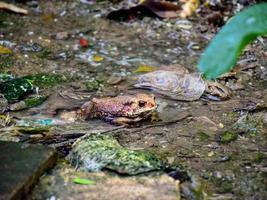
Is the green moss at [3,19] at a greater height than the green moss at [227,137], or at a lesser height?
lesser

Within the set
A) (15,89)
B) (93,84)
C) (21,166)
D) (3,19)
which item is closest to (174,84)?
(93,84)

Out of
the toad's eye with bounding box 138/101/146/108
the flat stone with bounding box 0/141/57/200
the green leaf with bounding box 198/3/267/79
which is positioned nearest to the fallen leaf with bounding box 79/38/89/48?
the toad's eye with bounding box 138/101/146/108

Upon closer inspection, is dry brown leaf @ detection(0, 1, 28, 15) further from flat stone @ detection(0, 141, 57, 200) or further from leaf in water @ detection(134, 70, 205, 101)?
flat stone @ detection(0, 141, 57, 200)

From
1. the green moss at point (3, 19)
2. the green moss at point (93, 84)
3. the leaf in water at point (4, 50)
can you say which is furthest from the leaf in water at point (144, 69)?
the green moss at point (3, 19)

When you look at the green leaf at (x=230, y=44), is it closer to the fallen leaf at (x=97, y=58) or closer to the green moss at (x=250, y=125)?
the green moss at (x=250, y=125)

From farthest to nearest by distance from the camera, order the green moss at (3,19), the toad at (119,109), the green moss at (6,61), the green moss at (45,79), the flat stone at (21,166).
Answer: the green moss at (3,19) → the green moss at (6,61) → the green moss at (45,79) → the toad at (119,109) → the flat stone at (21,166)

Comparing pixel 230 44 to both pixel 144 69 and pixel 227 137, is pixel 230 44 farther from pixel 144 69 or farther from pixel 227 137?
pixel 144 69

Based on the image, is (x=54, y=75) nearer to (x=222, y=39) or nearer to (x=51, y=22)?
(x=51, y=22)
